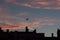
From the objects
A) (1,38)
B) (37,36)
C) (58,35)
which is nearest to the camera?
(1,38)

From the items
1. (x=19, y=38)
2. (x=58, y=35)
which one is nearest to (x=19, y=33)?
(x=19, y=38)

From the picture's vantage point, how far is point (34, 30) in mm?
80188

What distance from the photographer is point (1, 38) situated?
72.7m

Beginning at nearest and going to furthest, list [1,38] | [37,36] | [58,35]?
[1,38], [37,36], [58,35]

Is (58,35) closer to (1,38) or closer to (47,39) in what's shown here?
(47,39)

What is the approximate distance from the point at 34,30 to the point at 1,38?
1383 centimetres

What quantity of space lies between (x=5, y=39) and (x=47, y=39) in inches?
952

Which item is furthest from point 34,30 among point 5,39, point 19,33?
point 5,39

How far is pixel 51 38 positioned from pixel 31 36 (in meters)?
18.6

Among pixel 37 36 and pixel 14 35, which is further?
pixel 37 36

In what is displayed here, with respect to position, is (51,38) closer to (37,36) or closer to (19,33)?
(37,36)

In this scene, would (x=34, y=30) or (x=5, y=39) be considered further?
(x=34, y=30)

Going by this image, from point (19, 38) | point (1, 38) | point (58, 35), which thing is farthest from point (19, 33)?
point (58, 35)

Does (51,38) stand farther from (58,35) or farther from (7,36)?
(7,36)
